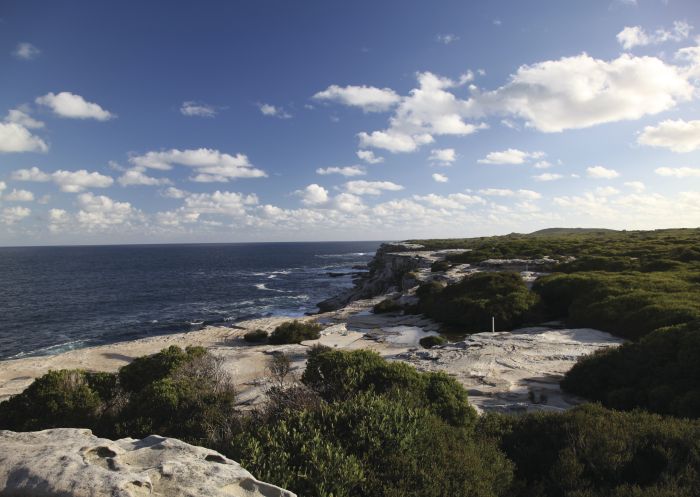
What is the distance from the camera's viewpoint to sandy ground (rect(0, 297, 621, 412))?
11812mm

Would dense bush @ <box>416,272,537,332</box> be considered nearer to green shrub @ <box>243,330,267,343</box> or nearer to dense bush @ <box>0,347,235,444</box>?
green shrub @ <box>243,330,267,343</box>

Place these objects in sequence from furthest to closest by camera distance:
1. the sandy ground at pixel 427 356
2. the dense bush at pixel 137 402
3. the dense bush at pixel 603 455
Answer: the sandy ground at pixel 427 356 → the dense bush at pixel 137 402 → the dense bush at pixel 603 455

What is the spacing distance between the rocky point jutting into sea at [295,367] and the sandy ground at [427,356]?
4cm

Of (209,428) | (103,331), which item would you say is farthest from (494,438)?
(103,331)

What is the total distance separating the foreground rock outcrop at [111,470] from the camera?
4086mm

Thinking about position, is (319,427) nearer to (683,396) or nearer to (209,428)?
(209,428)

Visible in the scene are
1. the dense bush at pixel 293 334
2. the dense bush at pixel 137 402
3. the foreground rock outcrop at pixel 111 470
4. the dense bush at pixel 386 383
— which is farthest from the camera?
the dense bush at pixel 293 334

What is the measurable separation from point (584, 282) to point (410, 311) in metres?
11.4

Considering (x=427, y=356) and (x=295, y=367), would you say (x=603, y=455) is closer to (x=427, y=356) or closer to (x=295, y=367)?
(x=427, y=356)

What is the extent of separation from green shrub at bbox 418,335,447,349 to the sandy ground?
1.38 ft

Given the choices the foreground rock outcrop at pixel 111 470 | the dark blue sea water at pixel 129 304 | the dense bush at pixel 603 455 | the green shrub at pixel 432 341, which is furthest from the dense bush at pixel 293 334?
the dark blue sea water at pixel 129 304

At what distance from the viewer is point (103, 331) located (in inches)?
1586

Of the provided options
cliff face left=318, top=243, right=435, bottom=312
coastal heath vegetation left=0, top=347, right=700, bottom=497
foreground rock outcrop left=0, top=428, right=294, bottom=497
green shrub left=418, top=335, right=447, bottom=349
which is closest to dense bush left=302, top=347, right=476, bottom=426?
coastal heath vegetation left=0, top=347, right=700, bottom=497

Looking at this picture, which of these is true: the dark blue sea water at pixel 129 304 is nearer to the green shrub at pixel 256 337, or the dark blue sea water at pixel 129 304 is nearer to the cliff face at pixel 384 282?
the cliff face at pixel 384 282
